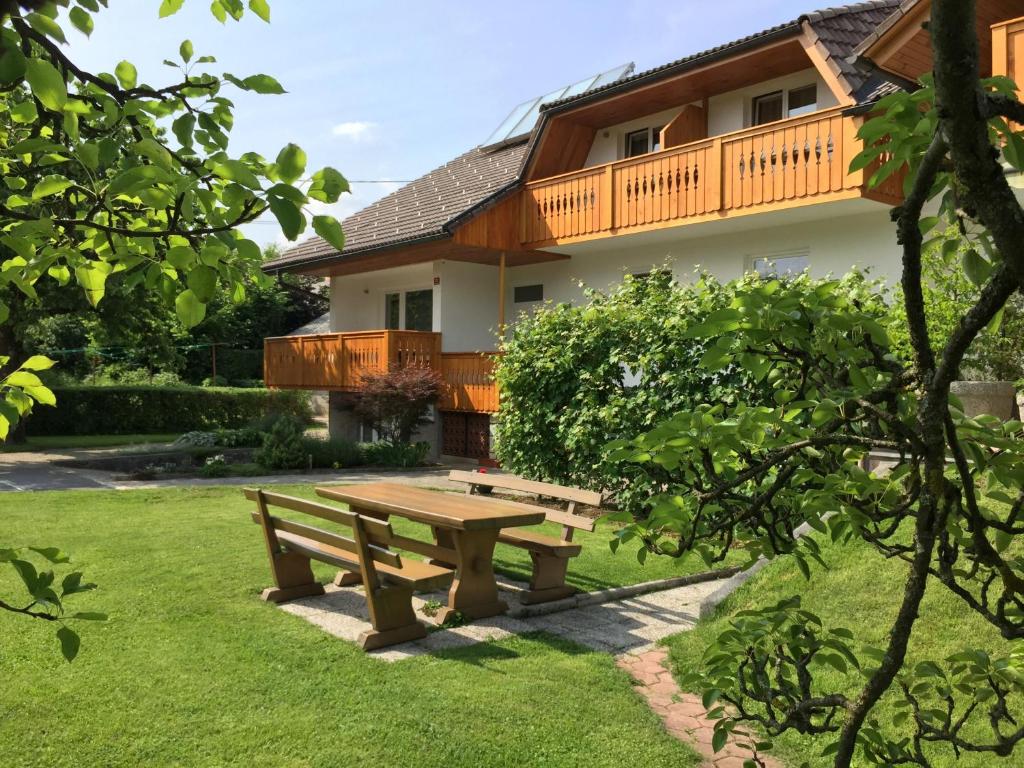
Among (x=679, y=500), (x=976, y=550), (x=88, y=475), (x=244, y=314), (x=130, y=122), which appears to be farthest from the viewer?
(x=244, y=314)

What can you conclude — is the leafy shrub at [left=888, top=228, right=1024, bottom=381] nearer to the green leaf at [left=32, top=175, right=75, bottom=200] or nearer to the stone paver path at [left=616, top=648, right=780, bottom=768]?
the stone paver path at [left=616, top=648, right=780, bottom=768]

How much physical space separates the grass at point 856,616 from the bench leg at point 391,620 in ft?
5.47

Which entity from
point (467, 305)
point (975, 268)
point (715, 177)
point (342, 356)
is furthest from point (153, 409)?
point (975, 268)

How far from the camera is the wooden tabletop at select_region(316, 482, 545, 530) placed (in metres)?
5.64

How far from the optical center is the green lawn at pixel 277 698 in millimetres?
3748

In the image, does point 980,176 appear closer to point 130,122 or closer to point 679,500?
point 679,500

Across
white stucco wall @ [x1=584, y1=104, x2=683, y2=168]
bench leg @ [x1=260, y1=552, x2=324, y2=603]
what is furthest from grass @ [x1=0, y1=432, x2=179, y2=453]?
bench leg @ [x1=260, y1=552, x2=324, y2=603]

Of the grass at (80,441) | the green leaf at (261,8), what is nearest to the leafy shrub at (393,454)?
the grass at (80,441)

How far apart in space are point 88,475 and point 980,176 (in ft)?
52.8

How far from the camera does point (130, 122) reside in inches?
92.7

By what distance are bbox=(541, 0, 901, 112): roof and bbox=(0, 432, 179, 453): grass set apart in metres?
15.8

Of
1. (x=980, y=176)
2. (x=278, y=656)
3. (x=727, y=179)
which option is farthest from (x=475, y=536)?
(x=727, y=179)

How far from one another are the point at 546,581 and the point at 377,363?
1305 cm

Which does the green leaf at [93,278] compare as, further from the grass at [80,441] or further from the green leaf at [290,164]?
the grass at [80,441]
